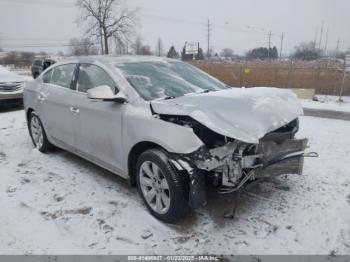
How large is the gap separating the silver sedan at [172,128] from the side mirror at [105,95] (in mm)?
10

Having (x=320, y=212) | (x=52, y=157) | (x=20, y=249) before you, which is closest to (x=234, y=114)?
(x=320, y=212)

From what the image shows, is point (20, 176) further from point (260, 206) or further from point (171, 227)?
point (260, 206)

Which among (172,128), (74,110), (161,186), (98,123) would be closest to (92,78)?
(74,110)

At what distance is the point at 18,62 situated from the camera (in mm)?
52562

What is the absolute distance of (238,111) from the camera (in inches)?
117

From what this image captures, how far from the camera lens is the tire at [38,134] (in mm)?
5090

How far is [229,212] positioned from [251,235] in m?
0.43

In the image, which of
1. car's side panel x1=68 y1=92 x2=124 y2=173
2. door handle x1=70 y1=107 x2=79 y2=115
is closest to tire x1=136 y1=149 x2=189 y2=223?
car's side panel x1=68 y1=92 x2=124 y2=173

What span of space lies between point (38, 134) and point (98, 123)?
209cm

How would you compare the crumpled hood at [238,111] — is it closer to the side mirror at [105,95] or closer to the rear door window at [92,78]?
the side mirror at [105,95]

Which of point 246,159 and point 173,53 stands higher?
point 173,53

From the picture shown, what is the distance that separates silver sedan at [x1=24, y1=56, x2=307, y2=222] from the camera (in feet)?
9.35

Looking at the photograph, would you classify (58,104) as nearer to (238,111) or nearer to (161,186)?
(161,186)

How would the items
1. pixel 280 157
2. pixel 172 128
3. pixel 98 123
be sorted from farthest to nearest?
1. pixel 98 123
2. pixel 280 157
3. pixel 172 128
